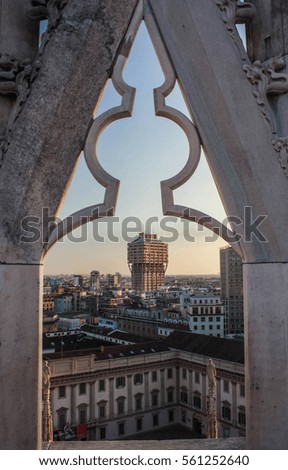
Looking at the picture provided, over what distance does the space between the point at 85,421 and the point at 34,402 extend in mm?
26436

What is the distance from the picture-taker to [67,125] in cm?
268

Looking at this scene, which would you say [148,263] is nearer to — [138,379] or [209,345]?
[209,345]

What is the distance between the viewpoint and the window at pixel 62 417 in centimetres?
2480

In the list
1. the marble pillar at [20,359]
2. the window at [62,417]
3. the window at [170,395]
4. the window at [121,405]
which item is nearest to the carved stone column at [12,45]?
the marble pillar at [20,359]

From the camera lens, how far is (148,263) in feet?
325

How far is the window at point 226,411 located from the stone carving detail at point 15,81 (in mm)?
26547

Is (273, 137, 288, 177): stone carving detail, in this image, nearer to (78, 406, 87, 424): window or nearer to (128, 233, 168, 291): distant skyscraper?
(78, 406, 87, 424): window

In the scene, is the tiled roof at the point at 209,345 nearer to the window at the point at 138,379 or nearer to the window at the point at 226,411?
the window at the point at 226,411

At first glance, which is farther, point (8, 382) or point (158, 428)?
point (158, 428)

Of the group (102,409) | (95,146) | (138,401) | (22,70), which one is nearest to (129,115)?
(95,146)

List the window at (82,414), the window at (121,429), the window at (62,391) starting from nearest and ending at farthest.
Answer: the window at (62,391) → the window at (82,414) → the window at (121,429)

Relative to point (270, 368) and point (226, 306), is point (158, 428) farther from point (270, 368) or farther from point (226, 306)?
point (226, 306)

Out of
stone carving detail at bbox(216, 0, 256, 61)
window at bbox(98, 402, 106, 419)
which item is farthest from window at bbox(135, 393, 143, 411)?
stone carving detail at bbox(216, 0, 256, 61)
